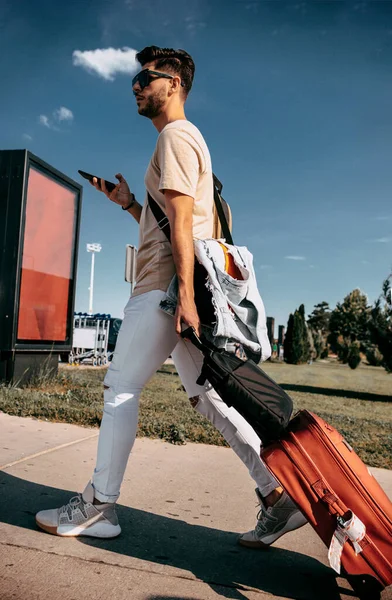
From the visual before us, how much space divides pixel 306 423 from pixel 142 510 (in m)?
1.21

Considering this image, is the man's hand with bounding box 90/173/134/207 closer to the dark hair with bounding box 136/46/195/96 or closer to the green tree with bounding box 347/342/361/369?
the dark hair with bounding box 136/46/195/96

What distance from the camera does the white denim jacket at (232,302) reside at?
7.32 feet

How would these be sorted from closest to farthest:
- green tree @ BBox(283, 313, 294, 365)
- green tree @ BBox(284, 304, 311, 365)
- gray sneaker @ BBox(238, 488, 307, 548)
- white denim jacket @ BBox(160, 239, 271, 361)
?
white denim jacket @ BBox(160, 239, 271, 361) → gray sneaker @ BBox(238, 488, 307, 548) → green tree @ BBox(284, 304, 311, 365) → green tree @ BBox(283, 313, 294, 365)

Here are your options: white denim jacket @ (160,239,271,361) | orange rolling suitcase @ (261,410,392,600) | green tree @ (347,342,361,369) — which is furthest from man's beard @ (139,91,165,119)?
green tree @ (347,342,361,369)

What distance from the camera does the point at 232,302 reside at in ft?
7.54

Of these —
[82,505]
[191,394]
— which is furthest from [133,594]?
[191,394]

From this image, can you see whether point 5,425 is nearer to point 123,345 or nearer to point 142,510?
point 142,510

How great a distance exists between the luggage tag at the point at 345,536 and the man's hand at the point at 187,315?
2.93 ft

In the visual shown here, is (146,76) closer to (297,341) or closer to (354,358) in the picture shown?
(354,358)

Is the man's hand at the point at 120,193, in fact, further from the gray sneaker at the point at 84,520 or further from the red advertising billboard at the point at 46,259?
the red advertising billboard at the point at 46,259

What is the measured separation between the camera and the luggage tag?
1893 mm

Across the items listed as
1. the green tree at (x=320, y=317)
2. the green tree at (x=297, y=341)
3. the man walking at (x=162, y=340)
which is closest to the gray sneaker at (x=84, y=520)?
the man walking at (x=162, y=340)

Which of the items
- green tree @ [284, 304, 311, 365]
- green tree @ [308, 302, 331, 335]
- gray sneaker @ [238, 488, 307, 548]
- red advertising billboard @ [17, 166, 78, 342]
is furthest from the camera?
green tree @ [308, 302, 331, 335]

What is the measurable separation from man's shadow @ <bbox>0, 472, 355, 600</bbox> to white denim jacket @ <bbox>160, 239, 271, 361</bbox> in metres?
0.86
